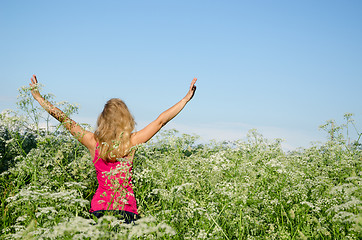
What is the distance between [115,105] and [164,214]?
2252 mm

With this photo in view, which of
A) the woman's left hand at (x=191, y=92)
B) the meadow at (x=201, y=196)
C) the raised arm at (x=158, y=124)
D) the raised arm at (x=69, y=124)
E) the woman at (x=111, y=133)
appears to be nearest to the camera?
the meadow at (x=201, y=196)

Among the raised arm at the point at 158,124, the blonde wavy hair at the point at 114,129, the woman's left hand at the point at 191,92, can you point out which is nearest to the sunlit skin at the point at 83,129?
the raised arm at the point at 158,124

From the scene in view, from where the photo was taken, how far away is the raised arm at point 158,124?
530cm

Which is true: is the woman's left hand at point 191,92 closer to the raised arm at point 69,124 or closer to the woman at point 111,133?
the woman at point 111,133

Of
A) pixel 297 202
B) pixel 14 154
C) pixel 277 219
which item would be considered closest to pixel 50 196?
pixel 277 219

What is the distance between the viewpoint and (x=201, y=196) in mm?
4953

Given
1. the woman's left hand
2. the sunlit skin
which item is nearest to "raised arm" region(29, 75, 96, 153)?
the sunlit skin

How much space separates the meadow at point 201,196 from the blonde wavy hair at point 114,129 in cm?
35

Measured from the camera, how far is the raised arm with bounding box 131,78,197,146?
530 centimetres

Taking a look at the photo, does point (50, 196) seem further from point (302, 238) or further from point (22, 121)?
point (302, 238)

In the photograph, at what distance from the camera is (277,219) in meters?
4.50

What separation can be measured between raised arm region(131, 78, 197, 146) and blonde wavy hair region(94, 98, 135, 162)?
0.14 meters

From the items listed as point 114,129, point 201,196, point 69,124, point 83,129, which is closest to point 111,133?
point 114,129

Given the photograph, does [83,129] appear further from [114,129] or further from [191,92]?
[191,92]
